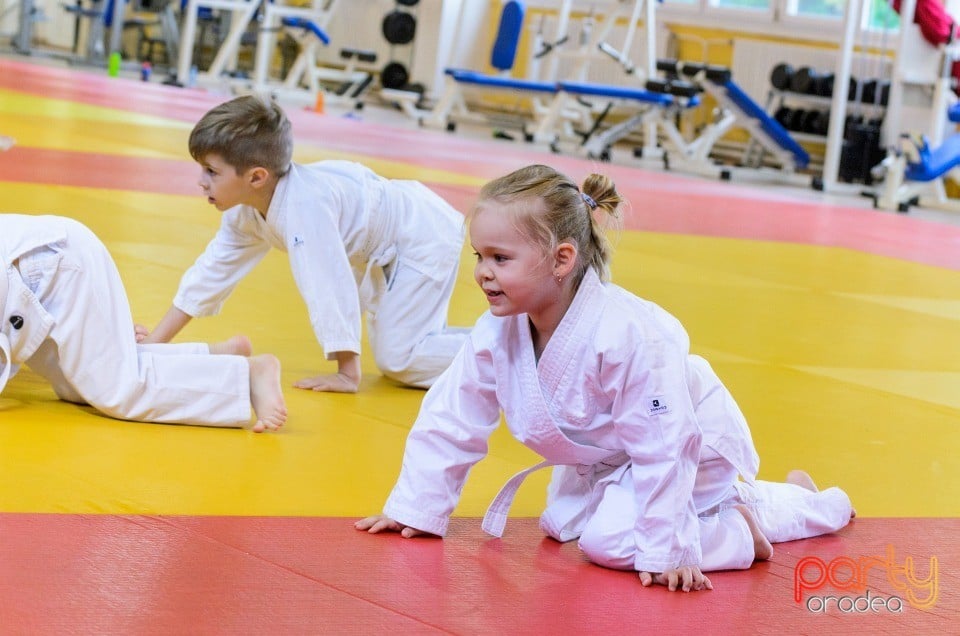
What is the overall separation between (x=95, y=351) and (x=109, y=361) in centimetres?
4

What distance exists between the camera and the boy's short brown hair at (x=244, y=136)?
10.7ft

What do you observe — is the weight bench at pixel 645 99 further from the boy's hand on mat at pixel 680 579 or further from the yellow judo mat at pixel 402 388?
the boy's hand on mat at pixel 680 579

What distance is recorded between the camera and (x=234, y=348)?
332 centimetres

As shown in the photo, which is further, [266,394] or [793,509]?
[266,394]

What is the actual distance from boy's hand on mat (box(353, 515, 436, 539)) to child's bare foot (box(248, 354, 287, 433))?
628mm

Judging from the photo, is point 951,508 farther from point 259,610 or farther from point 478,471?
point 259,610

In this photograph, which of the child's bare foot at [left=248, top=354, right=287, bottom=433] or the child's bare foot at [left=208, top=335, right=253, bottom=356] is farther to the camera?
the child's bare foot at [left=208, top=335, right=253, bottom=356]

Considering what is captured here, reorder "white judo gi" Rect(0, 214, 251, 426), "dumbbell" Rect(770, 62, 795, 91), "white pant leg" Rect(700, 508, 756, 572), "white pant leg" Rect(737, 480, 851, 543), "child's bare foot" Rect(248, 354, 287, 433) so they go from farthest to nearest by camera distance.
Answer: "dumbbell" Rect(770, 62, 795, 91) → "child's bare foot" Rect(248, 354, 287, 433) → "white judo gi" Rect(0, 214, 251, 426) → "white pant leg" Rect(737, 480, 851, 543) → "white pant leg" Rect(700, 508, 756, 572)

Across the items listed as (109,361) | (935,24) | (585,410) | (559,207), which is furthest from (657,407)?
(935,24)

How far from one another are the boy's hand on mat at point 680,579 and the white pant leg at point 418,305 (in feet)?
4.90

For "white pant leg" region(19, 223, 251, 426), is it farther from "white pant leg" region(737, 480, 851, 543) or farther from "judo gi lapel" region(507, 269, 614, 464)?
"white pant leg" region(737, 480, 851, 543)

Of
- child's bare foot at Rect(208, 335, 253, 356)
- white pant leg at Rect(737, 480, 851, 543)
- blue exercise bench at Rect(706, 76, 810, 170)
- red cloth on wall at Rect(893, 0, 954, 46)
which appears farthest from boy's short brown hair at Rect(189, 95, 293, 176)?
red cloth on wall at Rect(893, 0, 954, 46)

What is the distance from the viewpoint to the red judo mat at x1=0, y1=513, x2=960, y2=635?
1924mm

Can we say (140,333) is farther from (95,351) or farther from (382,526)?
(382,526)
